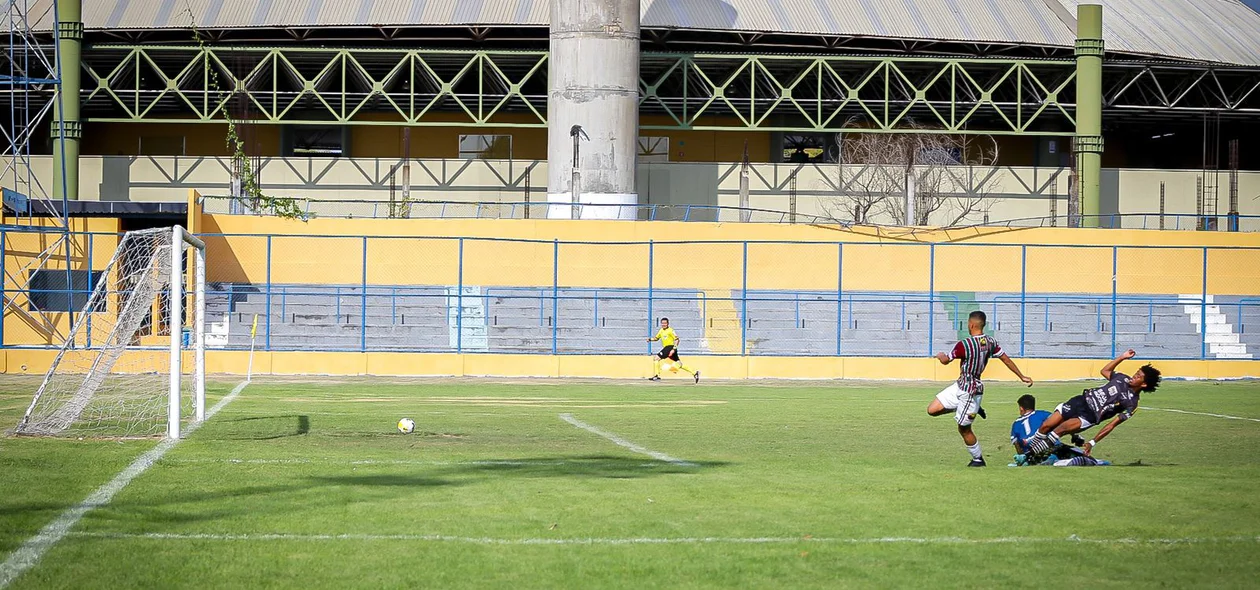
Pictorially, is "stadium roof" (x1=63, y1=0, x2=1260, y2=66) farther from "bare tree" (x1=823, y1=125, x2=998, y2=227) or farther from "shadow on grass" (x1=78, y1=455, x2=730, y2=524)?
"shadow on grass" (x1=78, y1=455, x2=730, y2=524)

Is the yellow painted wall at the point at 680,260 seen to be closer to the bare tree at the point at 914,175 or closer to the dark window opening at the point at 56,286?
the dark window opening at the point at 56,286

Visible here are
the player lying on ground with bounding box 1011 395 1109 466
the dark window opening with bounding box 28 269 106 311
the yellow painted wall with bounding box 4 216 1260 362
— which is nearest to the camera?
the player lying on ground with bounding box 1011 395 1109 466

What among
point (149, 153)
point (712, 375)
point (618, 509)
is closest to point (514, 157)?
point (149, 153)

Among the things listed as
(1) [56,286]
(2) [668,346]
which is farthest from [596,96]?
(1) [56,286]

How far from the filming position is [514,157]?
4800 cm

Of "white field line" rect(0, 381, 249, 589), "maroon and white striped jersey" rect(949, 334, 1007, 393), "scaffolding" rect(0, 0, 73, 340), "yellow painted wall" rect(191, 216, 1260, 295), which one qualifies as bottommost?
"white field line" rect(0, 381, 249, 589)

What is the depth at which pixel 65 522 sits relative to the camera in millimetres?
8195

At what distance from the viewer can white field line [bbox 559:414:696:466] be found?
12.5m

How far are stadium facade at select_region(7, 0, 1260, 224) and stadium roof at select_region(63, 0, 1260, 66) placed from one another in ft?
0.37

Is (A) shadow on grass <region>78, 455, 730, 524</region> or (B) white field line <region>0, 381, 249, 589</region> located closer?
(B) white field line <region>0, 381, 249, 589</region>

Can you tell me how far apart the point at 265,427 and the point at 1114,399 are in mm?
9285

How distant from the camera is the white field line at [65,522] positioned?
6913 millimetres

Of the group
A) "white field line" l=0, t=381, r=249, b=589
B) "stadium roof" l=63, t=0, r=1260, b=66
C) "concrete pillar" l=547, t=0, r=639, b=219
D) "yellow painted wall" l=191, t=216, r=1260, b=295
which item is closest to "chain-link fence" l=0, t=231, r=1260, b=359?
"yellow painted wall" l=191, t=216, r=1260, b=295

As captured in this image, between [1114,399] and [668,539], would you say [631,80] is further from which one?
[668,539]
